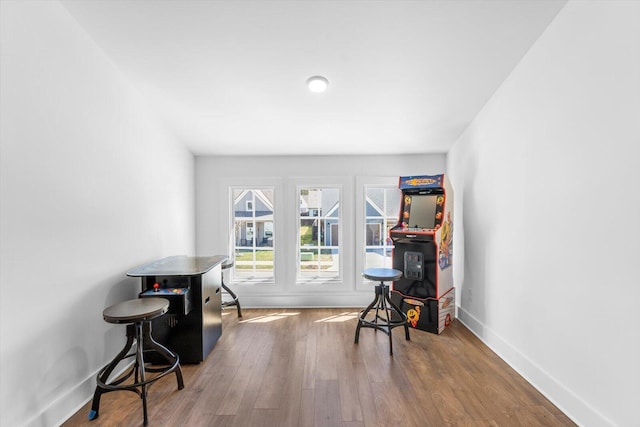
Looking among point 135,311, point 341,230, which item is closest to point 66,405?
point 135,311

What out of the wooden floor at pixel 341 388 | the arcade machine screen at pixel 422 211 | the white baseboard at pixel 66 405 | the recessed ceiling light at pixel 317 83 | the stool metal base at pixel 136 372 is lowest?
the wooden floor at pixel 341 388

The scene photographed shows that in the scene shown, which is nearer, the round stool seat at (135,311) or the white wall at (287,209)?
the round stool seat at (135,311)

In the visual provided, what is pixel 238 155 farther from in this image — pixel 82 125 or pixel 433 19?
pixel 433 19

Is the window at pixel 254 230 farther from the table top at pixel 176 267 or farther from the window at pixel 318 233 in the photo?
the table top at pixel 176 267

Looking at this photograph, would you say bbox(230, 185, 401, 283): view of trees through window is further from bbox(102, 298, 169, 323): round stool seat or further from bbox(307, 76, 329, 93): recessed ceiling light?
bbox(102, 298, 169, 323): round stool seat

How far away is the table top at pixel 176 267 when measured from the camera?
8.32 feet

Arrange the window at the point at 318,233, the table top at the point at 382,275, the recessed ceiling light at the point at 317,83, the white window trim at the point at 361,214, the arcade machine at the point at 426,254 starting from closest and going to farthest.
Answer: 1. the recessed ceiling light at the point at 317,83
2. the table top at the point at 382,275
3. the arcade machine at the point at 426,254
4. the white window trim at the point at 361,214
5. the window at the point at 318,233

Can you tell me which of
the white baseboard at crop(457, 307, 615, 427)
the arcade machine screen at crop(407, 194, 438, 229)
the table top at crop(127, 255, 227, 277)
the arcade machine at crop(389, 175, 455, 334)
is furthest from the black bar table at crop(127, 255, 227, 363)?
the white baseboard at crop(457, 307, 615, 427)

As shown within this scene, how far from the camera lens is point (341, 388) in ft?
7.53

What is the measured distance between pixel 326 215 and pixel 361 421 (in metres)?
2.75

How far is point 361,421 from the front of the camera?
193 cm

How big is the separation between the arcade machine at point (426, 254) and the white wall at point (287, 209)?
76cm

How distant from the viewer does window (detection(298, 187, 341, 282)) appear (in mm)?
4363

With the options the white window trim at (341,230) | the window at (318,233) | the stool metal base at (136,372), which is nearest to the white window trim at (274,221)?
the white window trim at (341,230)
